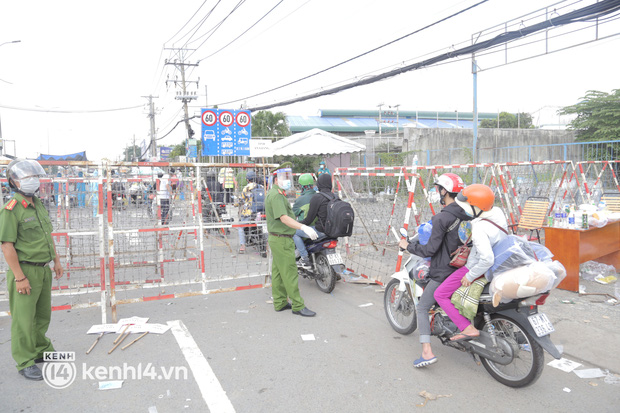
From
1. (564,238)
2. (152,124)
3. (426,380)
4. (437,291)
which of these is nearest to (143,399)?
(426,380)

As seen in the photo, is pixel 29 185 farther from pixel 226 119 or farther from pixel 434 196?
pixel 226 119

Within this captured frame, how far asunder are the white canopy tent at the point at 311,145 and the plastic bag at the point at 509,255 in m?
14.2

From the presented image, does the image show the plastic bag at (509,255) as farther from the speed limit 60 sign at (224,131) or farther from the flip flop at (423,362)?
the speed limit 60 sign at (224,131)

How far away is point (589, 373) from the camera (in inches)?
149

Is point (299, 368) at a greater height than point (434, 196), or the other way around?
point (434, 196)

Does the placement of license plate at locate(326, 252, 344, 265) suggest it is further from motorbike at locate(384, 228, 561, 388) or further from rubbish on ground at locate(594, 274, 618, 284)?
rubbish on ground at locate(594, 274, 618, 284)

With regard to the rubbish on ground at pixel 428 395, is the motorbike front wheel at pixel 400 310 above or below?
above

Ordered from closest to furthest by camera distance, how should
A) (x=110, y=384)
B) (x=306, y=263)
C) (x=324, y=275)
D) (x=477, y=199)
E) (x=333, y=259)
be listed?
1. (x=477, y=199)
2. (x=110, y=384)
3. (x=333, y=259)
4. (x=324, y=275)
5. (x=306, y=263)

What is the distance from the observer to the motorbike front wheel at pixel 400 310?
15.0ft

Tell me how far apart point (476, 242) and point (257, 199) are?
22.9 feet

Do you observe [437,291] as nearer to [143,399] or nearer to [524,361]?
[524,361]

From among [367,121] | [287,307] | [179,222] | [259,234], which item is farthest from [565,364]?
[367,121]

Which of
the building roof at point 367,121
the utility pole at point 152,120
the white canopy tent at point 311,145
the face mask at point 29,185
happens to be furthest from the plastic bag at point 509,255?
the building roof at point 367,121

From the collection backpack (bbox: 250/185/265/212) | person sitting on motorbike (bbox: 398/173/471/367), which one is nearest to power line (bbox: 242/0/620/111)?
backpack (bbox: 250/185/265/212)
